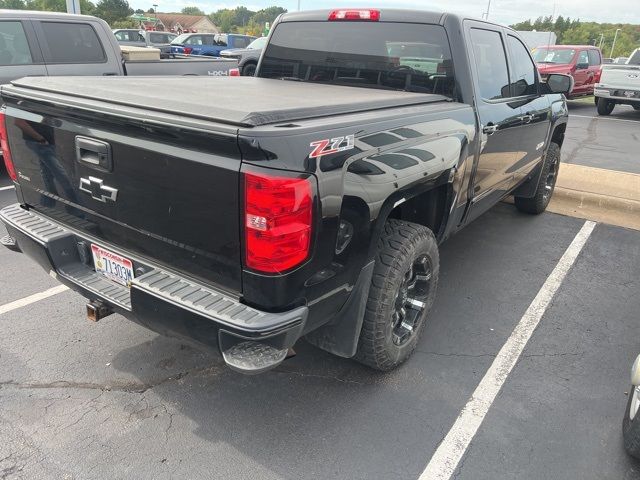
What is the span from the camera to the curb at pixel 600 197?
18.8 ft

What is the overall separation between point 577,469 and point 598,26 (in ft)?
402

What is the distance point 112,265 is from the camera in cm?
253

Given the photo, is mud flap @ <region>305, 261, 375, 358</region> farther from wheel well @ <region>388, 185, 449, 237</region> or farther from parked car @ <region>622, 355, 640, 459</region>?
parked car @ <region>622, 355, 640, 459</region>

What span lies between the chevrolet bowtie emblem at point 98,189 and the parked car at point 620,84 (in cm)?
1474

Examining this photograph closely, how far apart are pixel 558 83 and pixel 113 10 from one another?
194 ft

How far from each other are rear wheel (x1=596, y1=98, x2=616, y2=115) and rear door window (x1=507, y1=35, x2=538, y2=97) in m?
11.8

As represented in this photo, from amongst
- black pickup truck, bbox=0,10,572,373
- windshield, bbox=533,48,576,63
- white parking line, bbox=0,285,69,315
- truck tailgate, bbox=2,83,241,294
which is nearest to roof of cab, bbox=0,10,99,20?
white parking line, bbox=0,285,69,315

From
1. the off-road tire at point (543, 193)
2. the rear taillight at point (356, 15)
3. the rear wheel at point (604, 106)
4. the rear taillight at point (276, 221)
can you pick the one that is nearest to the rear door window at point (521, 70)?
the off-road tire at point (543, 193)

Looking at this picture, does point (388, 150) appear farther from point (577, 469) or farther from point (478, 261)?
point (478, 261)

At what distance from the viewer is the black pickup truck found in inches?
77.9

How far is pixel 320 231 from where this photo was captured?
6.75ft

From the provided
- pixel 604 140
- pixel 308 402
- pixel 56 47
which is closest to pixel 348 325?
pixel 308 402

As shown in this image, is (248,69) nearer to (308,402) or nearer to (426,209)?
(426,209)

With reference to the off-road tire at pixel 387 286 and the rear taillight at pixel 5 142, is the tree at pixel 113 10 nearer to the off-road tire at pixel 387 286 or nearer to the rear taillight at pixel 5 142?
the rear taillight at pixel 5 142
